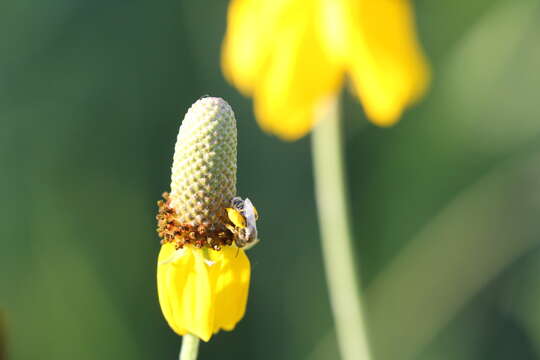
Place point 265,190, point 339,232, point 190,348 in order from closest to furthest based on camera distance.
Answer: point 190,348
point 339,232
point 265,190

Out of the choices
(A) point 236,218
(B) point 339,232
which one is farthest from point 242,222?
(B) point 339,232

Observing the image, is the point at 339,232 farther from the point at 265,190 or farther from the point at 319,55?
the point at 265,190

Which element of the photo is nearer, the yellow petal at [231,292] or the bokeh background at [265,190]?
the yellow petal at [231,292]

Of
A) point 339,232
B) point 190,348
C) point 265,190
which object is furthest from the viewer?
point 265,190

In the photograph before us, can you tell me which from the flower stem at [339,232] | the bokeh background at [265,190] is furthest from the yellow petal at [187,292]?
the bokeh background at [265,190]

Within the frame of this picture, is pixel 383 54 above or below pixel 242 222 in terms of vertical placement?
above

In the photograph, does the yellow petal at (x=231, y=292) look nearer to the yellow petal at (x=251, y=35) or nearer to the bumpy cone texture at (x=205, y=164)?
the bumpy cone texture at (x=205, y=164)

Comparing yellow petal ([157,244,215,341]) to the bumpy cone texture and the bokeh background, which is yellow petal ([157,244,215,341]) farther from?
the bokeh background
